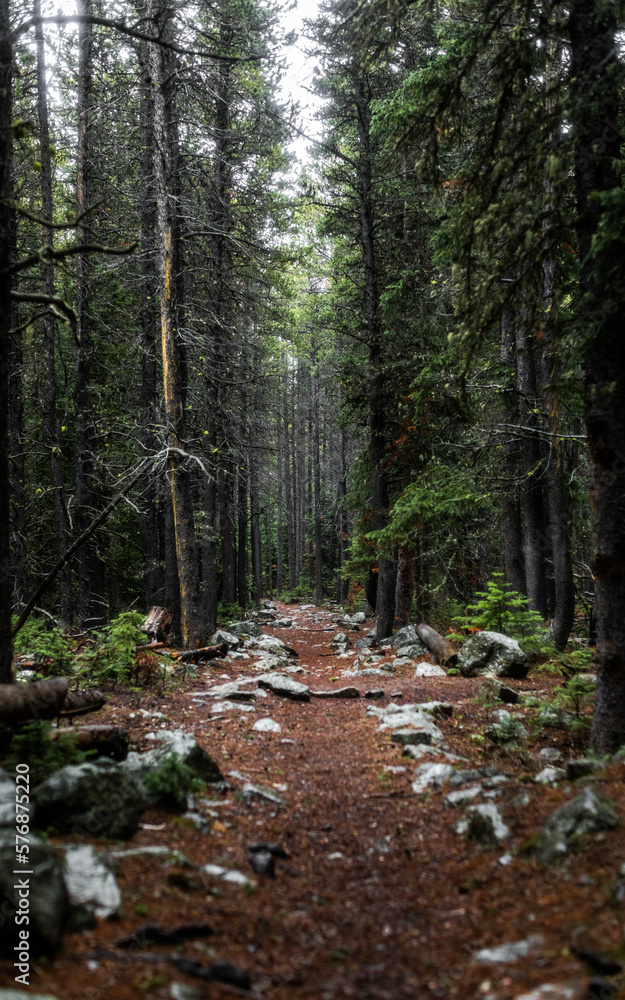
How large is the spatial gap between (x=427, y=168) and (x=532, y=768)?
683 centimetres

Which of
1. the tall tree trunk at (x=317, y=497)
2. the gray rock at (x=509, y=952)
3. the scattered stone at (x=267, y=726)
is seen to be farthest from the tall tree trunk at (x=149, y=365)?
the tall tree trunk at (x=317, y=497)

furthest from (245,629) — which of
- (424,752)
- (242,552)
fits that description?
(424,752)

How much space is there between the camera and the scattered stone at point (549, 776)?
189 inches

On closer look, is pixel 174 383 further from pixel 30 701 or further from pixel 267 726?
pixel 30 701

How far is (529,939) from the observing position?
275cm

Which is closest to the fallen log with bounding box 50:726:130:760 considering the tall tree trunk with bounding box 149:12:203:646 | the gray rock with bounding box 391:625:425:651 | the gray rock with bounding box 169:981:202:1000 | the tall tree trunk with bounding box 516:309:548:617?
the gray rock with bounding box 169:981:202:1000

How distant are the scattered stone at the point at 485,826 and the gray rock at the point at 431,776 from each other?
0.90 m

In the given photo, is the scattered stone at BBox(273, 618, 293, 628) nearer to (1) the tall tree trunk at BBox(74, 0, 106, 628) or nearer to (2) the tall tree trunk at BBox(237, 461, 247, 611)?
(2) the tall tree trunk at BBox(237, 461, 247, 611)

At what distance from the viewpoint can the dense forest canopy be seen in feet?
17.5

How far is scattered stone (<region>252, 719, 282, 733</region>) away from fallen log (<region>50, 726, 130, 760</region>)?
2.49 meters

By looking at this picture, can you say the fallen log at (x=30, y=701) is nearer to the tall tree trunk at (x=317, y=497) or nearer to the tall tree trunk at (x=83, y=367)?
the tall tree trunk at (x=83, y=367)

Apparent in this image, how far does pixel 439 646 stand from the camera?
11320mm

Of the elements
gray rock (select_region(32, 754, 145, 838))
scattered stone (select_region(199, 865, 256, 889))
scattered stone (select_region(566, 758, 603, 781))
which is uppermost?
gray rock (select_region(32, 754, 145, 838))

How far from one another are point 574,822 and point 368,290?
44.1 ft
